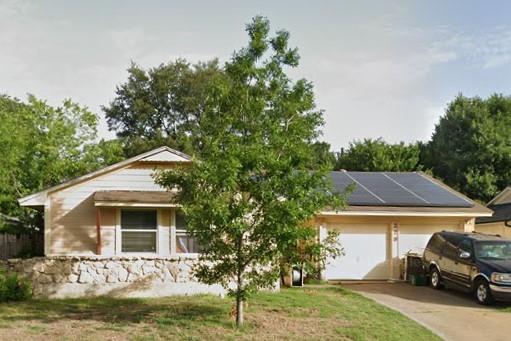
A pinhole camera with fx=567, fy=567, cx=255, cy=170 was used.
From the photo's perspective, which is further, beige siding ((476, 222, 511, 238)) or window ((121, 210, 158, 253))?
beige siding ((476, 222, 511, 238))

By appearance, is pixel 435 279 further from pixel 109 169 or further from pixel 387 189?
pixel 109 169

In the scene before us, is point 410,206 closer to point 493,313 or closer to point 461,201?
point 461,201

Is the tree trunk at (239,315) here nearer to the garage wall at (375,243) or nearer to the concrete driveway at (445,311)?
the concrete driveway at (445,311)

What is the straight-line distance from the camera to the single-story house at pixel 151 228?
48.4 ft

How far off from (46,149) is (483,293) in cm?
1597

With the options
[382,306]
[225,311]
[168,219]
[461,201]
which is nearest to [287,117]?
[225,311]

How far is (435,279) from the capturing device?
56.4 ft

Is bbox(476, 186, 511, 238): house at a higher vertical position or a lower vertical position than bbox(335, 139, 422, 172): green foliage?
lower

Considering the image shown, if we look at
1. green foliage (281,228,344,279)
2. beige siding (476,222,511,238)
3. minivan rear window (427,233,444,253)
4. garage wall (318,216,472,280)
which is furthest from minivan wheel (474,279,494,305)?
beige siding (476,222,511,238)

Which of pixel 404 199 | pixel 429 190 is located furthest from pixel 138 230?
pixel 429 190

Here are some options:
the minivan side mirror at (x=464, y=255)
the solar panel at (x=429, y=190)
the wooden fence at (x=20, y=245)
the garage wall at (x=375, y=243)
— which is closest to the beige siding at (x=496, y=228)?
the solar panel at (x=429, y=190)

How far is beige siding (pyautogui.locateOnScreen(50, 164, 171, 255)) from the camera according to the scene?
16016 mm

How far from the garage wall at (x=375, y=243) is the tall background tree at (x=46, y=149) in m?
10.5

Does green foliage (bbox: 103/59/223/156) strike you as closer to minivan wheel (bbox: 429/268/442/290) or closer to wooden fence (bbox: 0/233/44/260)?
wooden fence (bbox: 0/233/44/260)
